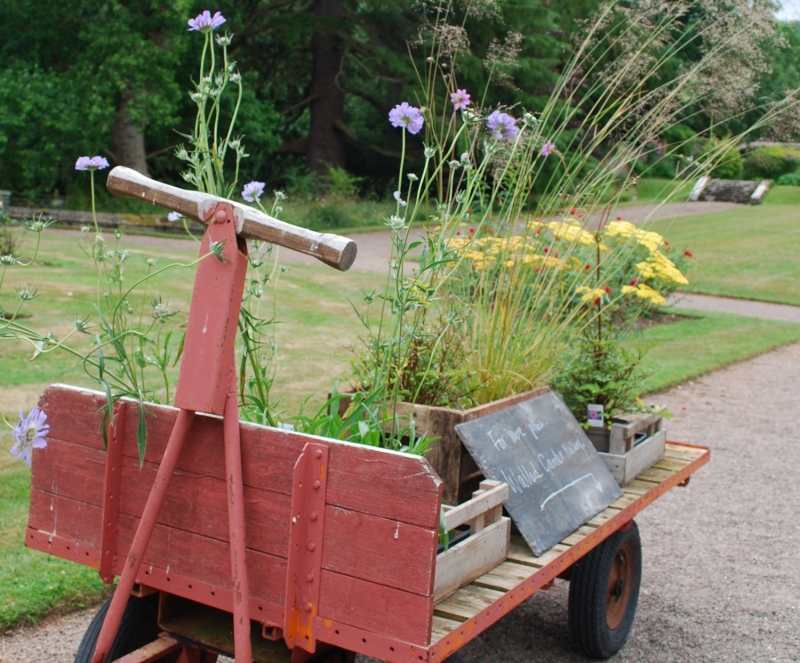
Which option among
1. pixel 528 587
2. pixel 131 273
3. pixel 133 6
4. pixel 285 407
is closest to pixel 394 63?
pixel 133 6

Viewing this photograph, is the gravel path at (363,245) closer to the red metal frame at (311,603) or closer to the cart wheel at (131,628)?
the cart wheel at (131,628)

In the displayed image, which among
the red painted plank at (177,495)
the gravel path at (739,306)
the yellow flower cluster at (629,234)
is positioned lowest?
the gravel path at (739,306)

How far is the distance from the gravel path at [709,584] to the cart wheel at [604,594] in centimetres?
10

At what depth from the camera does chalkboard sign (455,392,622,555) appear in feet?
8.20

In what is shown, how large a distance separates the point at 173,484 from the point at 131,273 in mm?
8386

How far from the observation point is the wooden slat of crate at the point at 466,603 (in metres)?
2.00

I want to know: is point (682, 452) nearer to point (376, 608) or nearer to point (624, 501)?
point (624, 501)

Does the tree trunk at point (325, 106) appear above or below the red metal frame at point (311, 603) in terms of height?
above

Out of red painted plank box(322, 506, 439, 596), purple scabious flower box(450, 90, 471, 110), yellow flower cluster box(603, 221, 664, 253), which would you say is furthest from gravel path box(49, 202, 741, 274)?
red painted plank box(322, 506, 439, 596)

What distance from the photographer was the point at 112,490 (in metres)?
2.11

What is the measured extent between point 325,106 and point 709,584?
64.6ft

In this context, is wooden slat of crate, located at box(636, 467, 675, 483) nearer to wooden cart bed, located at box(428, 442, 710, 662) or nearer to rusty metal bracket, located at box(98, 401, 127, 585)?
wooden cart bed, located at box(428, 442, 710, 662)

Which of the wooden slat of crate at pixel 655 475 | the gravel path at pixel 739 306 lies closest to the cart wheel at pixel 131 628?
the wooden slat of crate at pixel 655 475

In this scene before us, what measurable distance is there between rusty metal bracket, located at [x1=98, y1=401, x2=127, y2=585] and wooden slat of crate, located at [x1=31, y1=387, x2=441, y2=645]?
2 centimetres
